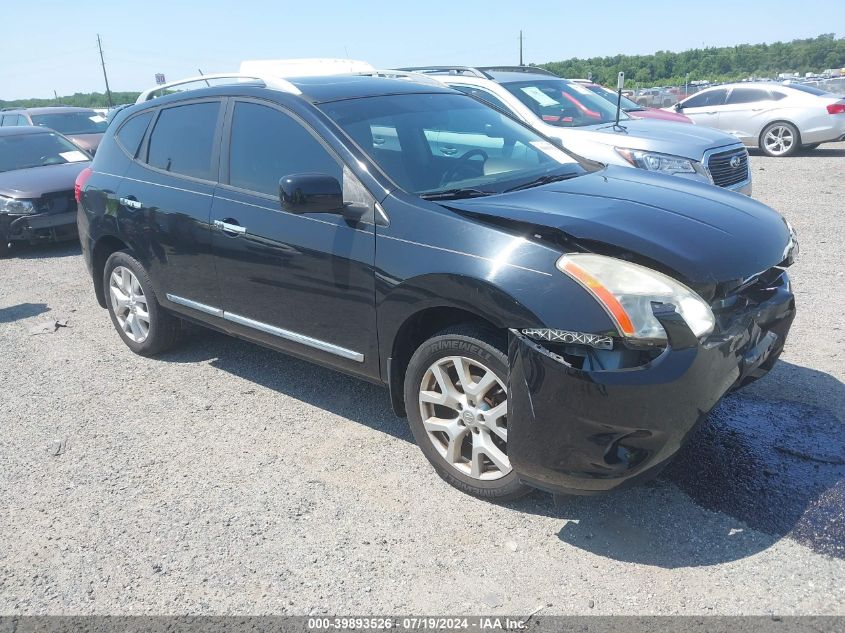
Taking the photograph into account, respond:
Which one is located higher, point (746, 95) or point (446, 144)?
point (446, 144)

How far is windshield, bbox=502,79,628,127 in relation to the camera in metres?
8.60

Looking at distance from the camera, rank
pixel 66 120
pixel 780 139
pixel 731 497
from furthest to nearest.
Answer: pixel 66 120 < pixel 780 139 < pixel 731 497

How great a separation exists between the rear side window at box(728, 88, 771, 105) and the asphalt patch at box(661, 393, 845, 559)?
521 inches

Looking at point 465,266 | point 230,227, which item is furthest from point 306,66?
point 465,266

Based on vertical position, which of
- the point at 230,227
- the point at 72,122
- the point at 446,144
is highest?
the point at 446,144

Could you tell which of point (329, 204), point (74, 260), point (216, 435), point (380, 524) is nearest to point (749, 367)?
point (380, 524)

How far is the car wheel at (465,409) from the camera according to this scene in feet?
10.4

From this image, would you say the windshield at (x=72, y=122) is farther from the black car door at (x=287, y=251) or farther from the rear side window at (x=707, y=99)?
the rear side window at (x=707, y=99)

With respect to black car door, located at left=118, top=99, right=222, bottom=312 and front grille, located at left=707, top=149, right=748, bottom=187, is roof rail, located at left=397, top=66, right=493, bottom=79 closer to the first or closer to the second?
front grille, located at left=707, top=149, right=748, bottom=187

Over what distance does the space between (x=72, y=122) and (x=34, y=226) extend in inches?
290

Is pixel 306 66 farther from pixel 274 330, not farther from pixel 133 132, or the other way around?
pixel 274 330

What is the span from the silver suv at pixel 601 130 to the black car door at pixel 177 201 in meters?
3.66

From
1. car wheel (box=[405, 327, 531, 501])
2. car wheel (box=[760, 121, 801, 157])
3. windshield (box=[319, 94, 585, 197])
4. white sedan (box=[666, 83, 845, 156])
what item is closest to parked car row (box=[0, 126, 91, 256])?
windshield (box=[319, 94, 585, 197])

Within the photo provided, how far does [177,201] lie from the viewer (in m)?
4.60
